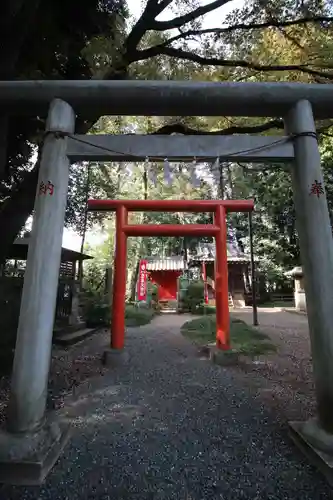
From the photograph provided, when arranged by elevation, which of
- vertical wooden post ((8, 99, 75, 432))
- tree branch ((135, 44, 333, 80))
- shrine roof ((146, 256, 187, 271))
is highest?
tree branch ((135, 44, 333, 80))

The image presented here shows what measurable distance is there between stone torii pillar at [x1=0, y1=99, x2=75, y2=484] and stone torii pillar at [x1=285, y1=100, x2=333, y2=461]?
90.8 inches

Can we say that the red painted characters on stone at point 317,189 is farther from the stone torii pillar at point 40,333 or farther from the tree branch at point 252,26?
the tree branch at point 252,26

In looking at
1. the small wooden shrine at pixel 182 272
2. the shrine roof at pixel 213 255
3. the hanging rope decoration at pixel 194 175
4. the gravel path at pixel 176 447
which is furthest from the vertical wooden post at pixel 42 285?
the small wooden shrine at pixel 182 272

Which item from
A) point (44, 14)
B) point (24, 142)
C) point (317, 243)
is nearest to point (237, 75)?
point (44, 14)

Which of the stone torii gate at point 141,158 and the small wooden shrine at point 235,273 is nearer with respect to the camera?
the stone torii gate at point 141,158

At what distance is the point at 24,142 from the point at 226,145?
18.4 ft

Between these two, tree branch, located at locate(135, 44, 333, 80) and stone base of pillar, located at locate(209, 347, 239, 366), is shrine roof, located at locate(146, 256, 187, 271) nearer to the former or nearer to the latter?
stone base of pillar, located at locate(209, 347, 239, 366)

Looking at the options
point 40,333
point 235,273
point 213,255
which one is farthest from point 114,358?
point 235,273

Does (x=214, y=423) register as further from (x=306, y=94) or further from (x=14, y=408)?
(x=306, y=94)

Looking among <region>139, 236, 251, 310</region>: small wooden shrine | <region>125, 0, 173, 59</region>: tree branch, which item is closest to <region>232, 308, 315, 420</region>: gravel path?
<region>125, 0, 173, 59</region>: tree branch

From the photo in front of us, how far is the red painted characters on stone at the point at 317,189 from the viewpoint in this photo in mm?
3006

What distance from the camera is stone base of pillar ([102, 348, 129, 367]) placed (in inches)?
240

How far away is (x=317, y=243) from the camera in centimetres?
292

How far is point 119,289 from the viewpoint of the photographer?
6465 mm
